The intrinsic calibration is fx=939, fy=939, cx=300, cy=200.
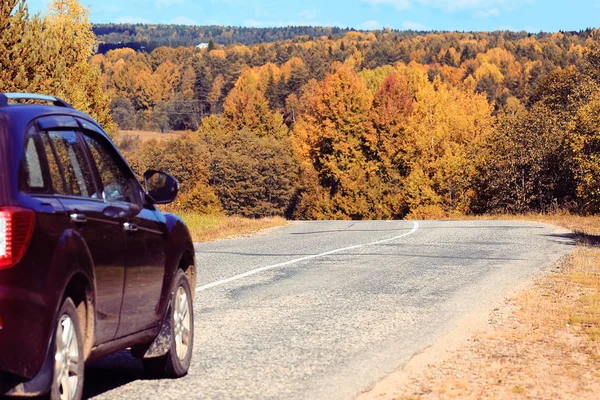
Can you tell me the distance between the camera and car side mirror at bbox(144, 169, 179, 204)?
6461 mm

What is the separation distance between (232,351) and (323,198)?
74418mm

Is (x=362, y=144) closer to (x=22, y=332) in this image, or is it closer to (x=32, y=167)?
(x=32, y=167)

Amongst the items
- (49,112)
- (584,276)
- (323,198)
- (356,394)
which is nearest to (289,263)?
(584,276)

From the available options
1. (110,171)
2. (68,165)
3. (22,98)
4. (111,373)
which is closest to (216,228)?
(111,373)

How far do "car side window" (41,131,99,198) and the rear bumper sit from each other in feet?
2.57

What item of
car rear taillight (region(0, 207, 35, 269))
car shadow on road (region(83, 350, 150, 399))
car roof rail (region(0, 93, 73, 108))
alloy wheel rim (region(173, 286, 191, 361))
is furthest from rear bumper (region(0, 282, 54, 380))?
alloy wheel rim (region(173, 286, 191, 361))

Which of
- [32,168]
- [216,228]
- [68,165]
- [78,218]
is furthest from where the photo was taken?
[216,228]

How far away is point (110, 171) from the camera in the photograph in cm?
614

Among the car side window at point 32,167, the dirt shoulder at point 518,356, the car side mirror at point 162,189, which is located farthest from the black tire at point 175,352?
the car side window at point 32,167

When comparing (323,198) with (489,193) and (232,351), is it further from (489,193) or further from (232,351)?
(232,351)

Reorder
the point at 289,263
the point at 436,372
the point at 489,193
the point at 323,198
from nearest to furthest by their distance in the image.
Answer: the point at 436,372
the point at 289,263
the point at 489,193
the point at 323,198

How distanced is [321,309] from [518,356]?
3.02 meters

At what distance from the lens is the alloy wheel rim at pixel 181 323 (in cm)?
673

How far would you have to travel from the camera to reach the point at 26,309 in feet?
14.1
